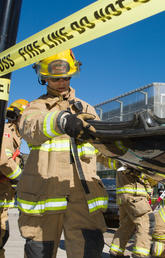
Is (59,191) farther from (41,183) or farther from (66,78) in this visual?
(66,78)

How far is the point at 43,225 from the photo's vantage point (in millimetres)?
2387

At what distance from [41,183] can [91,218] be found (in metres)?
0.47

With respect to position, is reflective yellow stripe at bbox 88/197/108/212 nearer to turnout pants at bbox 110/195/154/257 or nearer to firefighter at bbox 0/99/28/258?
firefighter at bbox 0/99/28/258

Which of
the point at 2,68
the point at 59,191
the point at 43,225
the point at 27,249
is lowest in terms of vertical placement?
the point at 27,249

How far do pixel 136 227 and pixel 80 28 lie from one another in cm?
365

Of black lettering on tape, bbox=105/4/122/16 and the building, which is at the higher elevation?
the building

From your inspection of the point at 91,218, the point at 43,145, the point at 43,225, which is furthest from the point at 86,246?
the point at 43,145

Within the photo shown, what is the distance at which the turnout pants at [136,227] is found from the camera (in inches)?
175

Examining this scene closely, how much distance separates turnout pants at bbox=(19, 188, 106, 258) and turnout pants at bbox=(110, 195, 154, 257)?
7.35 feet

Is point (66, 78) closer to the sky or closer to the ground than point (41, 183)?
closer to the sky

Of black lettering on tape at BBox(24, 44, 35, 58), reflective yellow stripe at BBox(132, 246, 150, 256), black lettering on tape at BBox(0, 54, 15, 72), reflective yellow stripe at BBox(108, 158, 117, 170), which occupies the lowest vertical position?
reflective yellow stripe at BBox(132, 246, 150, 256)

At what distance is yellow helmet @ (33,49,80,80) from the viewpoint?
9.00 feet

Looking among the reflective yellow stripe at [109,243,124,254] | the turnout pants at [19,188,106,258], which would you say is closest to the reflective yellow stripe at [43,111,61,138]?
the turnout pants at [19,188,106,258]

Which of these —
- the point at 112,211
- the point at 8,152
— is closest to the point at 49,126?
the point at 8,152
